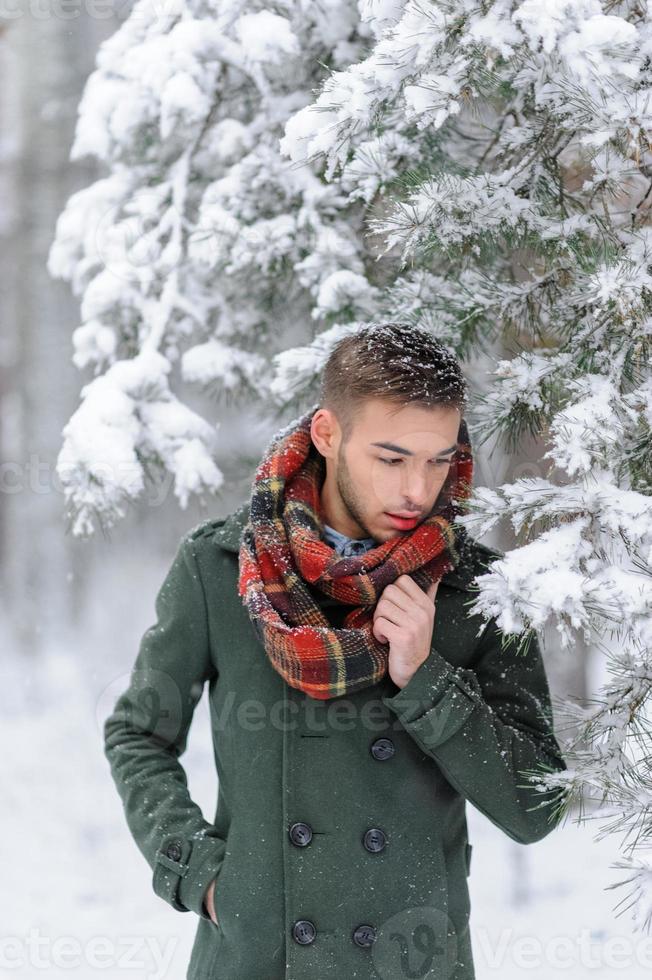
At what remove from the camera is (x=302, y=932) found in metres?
2.01

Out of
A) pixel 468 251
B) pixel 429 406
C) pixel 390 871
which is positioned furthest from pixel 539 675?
pixel 468 251

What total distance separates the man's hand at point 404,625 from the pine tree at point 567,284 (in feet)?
0.93

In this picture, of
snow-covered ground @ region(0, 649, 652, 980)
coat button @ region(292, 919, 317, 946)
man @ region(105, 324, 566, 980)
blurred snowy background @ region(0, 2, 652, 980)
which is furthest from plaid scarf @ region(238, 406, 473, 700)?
snow-covered ground @ region(0, 649, 652, 980)

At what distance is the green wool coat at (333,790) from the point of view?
6.56 feet

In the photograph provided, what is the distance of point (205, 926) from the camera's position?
223cm

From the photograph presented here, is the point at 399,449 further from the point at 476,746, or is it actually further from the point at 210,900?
the point at 210,900

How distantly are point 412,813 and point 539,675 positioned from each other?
1.39ft

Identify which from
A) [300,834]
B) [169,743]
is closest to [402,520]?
[300,834]

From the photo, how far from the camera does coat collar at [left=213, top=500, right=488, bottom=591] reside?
2170 mm

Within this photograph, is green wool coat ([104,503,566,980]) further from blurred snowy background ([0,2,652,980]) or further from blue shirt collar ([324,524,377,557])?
blurred snowy background ([0,2,652,980])

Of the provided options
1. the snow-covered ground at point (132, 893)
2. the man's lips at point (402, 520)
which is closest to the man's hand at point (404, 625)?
the man's lips at point (402, 520)

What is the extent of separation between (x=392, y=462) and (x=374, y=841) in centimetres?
82

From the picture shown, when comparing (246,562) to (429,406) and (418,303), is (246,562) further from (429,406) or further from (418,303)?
(418,303)

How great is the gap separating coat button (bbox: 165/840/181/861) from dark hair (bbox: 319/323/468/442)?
1002 mm
